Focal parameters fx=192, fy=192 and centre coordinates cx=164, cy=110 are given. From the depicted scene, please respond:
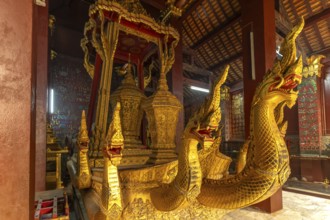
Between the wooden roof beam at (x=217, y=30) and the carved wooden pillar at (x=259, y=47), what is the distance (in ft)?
6.74

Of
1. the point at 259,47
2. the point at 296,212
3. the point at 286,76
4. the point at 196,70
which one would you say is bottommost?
the point at 296,212

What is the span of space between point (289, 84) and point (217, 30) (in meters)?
5.31

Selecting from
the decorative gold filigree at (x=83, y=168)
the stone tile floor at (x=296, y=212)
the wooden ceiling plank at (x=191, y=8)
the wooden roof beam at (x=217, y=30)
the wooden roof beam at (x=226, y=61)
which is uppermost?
the wooden ceiling plank at (x=191, y=8)

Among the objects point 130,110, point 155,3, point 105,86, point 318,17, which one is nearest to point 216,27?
point 155,3

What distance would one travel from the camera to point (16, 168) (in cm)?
85

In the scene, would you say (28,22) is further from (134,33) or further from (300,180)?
(300,180)

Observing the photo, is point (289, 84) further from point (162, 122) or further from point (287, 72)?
point (162, 122)

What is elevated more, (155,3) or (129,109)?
(155,3)

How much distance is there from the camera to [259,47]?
317 cm

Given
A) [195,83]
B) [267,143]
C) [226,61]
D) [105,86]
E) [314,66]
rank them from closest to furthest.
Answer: [267,143], [105,86], [314,66], [226,61], [195,83]

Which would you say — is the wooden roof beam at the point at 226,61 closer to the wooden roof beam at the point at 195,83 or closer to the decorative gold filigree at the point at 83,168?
the wooden roof beam at the point at 195,83

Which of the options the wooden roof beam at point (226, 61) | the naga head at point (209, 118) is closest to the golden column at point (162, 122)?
the naga head at point (209, 118)

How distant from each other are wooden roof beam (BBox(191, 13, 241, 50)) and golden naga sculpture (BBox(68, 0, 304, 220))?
180 inches

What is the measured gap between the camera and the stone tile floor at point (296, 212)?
2.78 metres
